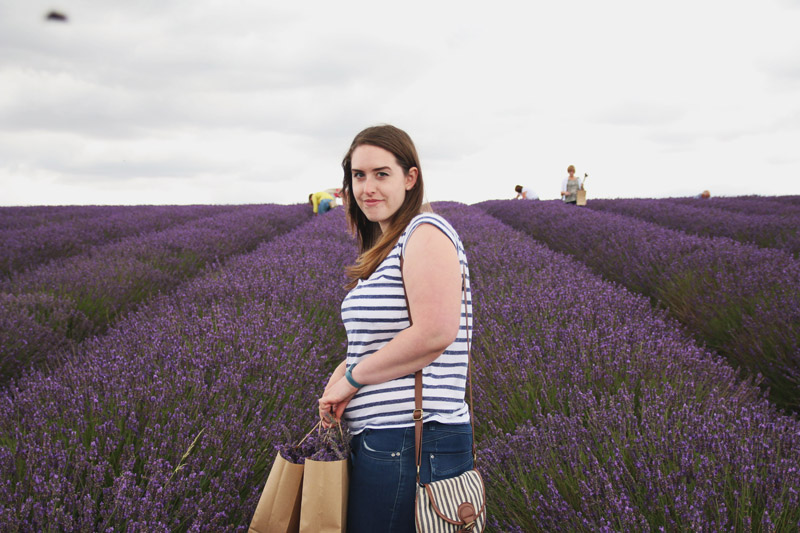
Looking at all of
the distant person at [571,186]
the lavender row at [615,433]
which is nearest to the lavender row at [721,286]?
the lavender row at [615,433]

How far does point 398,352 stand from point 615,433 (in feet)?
3.16

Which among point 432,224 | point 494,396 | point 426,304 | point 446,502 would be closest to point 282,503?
point 446,502

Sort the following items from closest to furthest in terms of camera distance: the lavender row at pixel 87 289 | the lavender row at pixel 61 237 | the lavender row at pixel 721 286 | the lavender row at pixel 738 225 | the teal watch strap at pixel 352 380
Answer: the teal watch strap at pixel 352 380 < the lavender row at pixel 721 286 < the lavender row at pixel 87 289 < the lavender row at pixel 738 225 < the lavender row at pixel 61 237

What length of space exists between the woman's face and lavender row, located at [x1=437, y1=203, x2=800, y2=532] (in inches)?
34.0

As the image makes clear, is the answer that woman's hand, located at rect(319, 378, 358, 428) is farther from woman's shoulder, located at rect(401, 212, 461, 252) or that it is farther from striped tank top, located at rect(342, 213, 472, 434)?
woman's shoulder, located at rect(401, 212, 461, 252)

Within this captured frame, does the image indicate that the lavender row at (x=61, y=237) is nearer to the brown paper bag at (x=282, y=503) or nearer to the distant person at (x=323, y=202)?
the distant person at (x=323, y=202)

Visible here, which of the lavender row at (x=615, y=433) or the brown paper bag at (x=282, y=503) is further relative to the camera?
the lavender row at (x=615, y=433)

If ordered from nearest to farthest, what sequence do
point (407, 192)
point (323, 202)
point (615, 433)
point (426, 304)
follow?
1. point (426, 304)
2. point (407, 192)
3. point (615, 433)
4. point (323, 202)

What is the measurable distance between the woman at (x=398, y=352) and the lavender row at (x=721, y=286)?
2.56m

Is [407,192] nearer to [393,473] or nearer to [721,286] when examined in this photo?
[393,473]

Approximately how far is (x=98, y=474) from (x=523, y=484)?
1.20 metres

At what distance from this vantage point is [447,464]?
1.24 m

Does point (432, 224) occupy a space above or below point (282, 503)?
above

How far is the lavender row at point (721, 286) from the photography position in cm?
323
